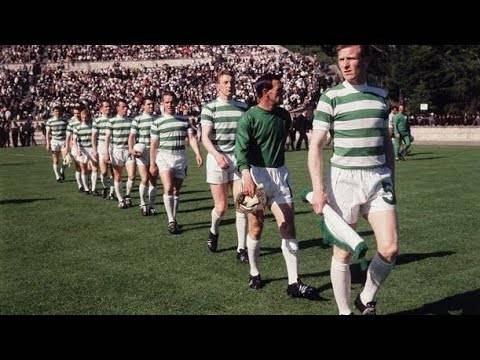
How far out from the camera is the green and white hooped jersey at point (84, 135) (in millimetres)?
15812

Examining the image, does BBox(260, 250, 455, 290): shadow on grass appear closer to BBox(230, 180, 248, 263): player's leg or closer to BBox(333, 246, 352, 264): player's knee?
BBox(230, 180, 248, 263): player's leg

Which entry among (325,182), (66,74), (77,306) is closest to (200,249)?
(77,306)

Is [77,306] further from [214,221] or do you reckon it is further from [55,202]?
[55,202]

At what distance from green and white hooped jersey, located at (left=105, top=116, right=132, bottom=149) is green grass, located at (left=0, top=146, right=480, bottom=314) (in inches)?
54.8

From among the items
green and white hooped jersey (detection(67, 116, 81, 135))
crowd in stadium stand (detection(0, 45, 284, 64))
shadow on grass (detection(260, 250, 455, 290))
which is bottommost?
shadow on grass (detection(260, 250, 455, 290))

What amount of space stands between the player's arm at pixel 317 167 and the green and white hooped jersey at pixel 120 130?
28.8 ft

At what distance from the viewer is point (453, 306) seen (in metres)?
5.73

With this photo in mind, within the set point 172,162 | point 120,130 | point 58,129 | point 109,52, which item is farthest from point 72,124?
point 109,52

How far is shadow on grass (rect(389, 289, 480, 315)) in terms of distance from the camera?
5559 millimetres

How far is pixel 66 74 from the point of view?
4291cm

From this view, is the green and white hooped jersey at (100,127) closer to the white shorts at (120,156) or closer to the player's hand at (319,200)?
the white shorts at (120,156)

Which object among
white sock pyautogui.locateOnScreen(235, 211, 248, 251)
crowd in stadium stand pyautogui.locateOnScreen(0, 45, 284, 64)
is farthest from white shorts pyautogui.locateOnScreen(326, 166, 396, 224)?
crowd in stadium stand pyautogui.locateOnScreen(0, 45, 284, 64)
